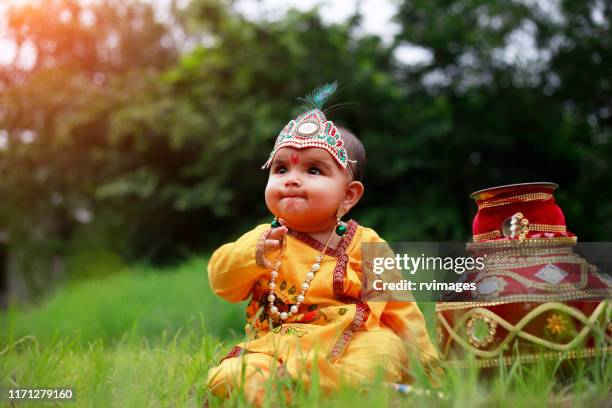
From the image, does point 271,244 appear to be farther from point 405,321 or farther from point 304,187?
point 405,321

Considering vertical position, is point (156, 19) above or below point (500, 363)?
above

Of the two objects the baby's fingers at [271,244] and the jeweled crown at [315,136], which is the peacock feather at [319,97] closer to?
the jeweled crown at [315,136]

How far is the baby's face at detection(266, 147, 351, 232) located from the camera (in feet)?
7.26

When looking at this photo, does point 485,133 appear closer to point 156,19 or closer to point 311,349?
point 311,349

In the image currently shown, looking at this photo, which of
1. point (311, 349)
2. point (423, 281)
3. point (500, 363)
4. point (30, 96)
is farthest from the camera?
→ point (30, 96)

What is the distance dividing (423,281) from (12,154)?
30.9 feet

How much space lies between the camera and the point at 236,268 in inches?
84.9

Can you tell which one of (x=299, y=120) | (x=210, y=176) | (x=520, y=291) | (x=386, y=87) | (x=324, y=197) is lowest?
(x=520, y=291)

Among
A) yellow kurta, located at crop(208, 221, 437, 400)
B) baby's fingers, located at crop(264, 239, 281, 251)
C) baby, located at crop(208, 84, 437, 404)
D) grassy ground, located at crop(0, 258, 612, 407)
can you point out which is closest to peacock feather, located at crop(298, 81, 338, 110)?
baby, located at crop(208, 84, 437, 404)

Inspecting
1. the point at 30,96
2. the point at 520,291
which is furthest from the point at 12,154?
the point at 520,291

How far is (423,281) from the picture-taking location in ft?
7.21

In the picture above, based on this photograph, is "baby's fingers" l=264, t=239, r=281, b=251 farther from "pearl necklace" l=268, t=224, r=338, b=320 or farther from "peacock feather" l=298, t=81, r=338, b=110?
"peacock feather" l=298, t=81, r=338, b=110

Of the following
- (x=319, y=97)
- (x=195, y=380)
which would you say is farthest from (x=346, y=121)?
(x=195, y=380)

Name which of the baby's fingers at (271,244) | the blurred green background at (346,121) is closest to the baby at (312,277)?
the baby's fingers at (271,244)
